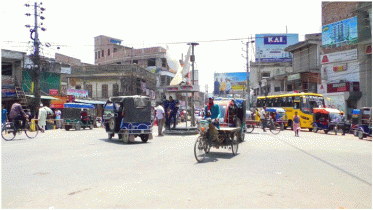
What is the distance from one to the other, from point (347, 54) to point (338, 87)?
3.22 meters

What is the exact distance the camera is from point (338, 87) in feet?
107

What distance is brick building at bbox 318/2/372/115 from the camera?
98.8 feet

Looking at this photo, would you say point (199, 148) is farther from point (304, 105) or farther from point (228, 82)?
point (228, 82)

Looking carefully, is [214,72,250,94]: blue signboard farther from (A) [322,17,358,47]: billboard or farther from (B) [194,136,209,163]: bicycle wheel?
(B) [194,136,209,163]: bicycle wheel

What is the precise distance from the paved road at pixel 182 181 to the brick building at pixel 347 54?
76.1 feet

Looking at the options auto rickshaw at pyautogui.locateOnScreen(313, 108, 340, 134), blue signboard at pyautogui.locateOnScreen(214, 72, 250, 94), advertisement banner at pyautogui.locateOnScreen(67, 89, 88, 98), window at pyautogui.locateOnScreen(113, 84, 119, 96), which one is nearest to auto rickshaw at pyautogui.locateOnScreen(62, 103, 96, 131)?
advertisement banner at pyautogui.locateOnScreen(67, 89, 88, 98)

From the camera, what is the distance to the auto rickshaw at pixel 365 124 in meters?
18.8

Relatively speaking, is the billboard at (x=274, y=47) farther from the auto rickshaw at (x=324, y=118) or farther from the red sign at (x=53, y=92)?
the red sign at (x=53, y=92)

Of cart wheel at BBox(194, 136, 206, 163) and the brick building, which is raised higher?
the brick building

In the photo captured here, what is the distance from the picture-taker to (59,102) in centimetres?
3381

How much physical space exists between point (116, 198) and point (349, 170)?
585 centimetres

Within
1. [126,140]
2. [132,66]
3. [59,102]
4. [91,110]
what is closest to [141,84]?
[132,66]

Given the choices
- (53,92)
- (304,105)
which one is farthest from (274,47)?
(53,92)

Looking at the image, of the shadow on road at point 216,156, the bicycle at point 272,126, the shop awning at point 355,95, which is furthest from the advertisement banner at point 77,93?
the shadow on road at point 216,156
